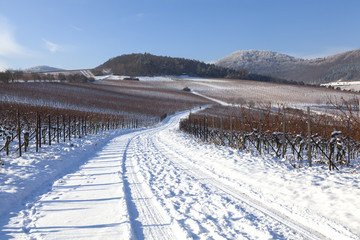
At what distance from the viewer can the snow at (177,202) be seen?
12.5 ft

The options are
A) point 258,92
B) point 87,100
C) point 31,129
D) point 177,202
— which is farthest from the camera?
point 258,92

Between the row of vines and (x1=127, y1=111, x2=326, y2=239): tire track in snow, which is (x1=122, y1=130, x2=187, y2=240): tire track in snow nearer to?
(x1=127, y1=111, x2=326, y2=239): tire track in snow

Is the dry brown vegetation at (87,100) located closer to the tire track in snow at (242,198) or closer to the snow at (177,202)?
the snow at (177,202)

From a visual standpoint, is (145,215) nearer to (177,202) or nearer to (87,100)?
(177,202)

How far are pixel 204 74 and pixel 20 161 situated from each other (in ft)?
435

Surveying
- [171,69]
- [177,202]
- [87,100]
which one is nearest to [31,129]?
[177,202]

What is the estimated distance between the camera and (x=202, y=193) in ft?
18.3

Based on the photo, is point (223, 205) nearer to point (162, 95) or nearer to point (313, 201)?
point (313, 201)

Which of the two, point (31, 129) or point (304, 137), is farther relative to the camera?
point (31, 129)

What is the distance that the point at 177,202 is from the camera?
498 centimetres

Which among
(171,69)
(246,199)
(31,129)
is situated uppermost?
(171,69)

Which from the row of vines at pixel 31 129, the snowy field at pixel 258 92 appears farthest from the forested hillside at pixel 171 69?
the row of vines at pixel 31 129

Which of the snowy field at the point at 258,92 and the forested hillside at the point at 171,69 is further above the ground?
the forested hillside at the point at 171,69

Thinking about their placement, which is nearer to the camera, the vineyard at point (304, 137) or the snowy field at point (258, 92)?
the vineyard at point (304, 137)
